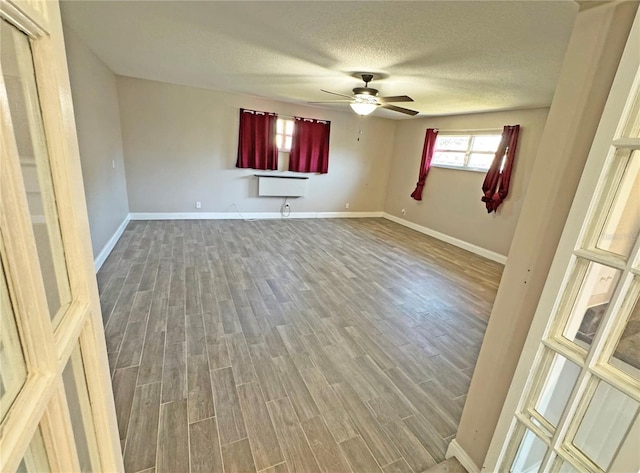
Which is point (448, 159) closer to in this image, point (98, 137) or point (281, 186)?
point (281, 186)

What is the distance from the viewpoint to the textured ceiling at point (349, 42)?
75.6 inches

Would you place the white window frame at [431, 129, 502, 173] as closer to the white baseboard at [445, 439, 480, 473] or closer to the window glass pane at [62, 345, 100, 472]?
the white baseboard at [445, 439, 480, 473]

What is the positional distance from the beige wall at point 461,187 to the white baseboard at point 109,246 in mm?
5409

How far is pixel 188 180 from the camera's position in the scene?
17.8 feet

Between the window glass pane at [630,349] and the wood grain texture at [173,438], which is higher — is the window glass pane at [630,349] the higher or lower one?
the higher one

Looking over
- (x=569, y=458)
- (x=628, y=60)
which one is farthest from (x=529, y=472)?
(x=628, y=60)

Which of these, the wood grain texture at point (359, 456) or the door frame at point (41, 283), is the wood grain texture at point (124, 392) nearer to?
the door frame at point (41, 283)

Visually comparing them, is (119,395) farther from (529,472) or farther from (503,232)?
(503,232)

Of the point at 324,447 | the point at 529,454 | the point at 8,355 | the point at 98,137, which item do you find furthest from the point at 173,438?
the point at 98,137

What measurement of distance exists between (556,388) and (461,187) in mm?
4877

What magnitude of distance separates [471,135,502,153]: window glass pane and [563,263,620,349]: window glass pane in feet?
15.0

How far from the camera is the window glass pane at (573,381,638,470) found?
85cm

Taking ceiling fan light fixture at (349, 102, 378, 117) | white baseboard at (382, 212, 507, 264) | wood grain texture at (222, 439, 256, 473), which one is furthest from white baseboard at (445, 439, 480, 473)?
white baseboard at (382, 212, 507, 264)

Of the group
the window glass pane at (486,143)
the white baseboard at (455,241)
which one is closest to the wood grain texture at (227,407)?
the white baseboard at (455,241)
